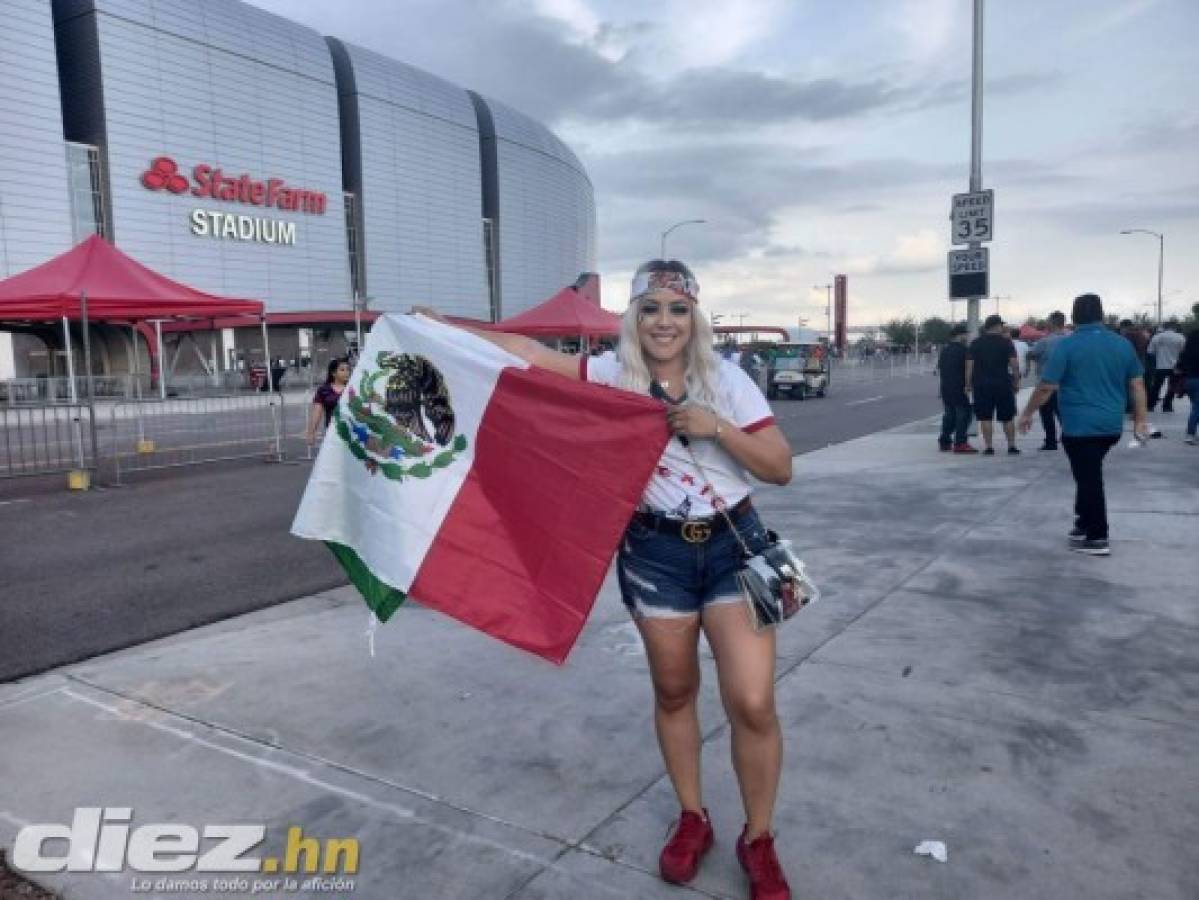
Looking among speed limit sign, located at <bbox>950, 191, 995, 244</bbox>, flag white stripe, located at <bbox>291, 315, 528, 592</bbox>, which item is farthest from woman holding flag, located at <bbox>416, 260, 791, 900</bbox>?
speed limit sign, located at <bbox>950, 191, 995, 244</bbox>

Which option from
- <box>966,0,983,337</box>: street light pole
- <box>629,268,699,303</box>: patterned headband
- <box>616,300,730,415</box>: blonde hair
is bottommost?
<box>616,300,730,415</box>: blonde hair

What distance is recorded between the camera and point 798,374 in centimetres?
2850

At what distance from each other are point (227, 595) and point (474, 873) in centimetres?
404

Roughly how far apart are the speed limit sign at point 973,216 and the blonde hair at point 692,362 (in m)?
10.3

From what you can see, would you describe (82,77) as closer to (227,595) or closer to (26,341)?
(26,341)

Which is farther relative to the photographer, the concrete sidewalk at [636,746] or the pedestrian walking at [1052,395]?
the pedestrian walking at [1052,395]

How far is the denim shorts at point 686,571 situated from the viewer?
2.64 m

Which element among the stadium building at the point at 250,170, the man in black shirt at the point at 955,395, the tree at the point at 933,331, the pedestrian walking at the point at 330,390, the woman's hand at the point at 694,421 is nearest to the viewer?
the woman's hand at the point at 694,421

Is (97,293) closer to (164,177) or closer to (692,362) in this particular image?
(692,362)

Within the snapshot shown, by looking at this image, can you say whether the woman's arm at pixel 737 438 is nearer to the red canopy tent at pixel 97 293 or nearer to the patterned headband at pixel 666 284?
the patterned headband at pixel 666 284

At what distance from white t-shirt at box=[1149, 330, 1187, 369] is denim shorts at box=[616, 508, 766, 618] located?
53.6ft

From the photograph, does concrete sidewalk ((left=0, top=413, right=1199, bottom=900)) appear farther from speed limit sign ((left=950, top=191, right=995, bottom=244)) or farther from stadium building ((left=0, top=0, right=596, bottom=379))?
stadium building ((left=0, top=0, right=596, bottom=379))

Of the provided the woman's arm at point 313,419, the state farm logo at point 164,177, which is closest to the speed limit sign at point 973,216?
the woman's arm at point 313,419

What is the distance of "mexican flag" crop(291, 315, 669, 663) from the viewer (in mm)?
2771
